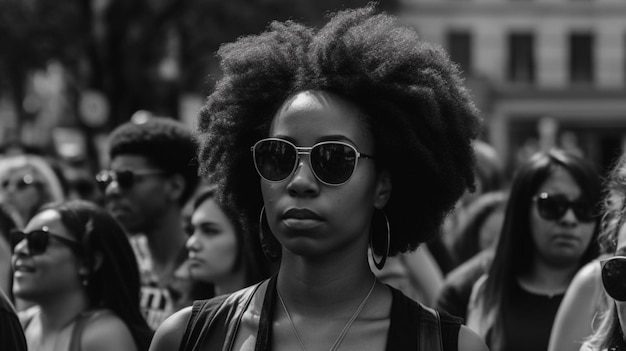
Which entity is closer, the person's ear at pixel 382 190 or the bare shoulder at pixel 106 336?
the person's ear at pixel 382 190

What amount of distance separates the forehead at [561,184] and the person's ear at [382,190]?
2251 mm

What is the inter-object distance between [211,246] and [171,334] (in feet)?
8.02

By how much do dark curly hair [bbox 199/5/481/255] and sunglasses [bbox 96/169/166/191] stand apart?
2838mm

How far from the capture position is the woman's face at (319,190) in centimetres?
313

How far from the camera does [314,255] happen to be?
318cm

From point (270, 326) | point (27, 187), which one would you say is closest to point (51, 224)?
point (270, 326)

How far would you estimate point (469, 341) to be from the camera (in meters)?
3.20

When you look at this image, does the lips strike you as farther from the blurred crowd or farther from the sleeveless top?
the sleeveless top

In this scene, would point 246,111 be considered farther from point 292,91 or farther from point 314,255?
point 314,255

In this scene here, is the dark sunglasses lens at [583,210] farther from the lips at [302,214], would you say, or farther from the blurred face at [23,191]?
the blurred face at [23,191]

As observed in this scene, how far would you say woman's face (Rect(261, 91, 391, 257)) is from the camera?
3.13 m

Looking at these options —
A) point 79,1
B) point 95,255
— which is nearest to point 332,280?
point 95,255

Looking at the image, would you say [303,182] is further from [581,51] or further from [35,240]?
[581,51]

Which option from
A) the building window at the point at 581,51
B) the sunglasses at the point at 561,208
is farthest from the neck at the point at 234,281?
the building window at the point at 581,51
